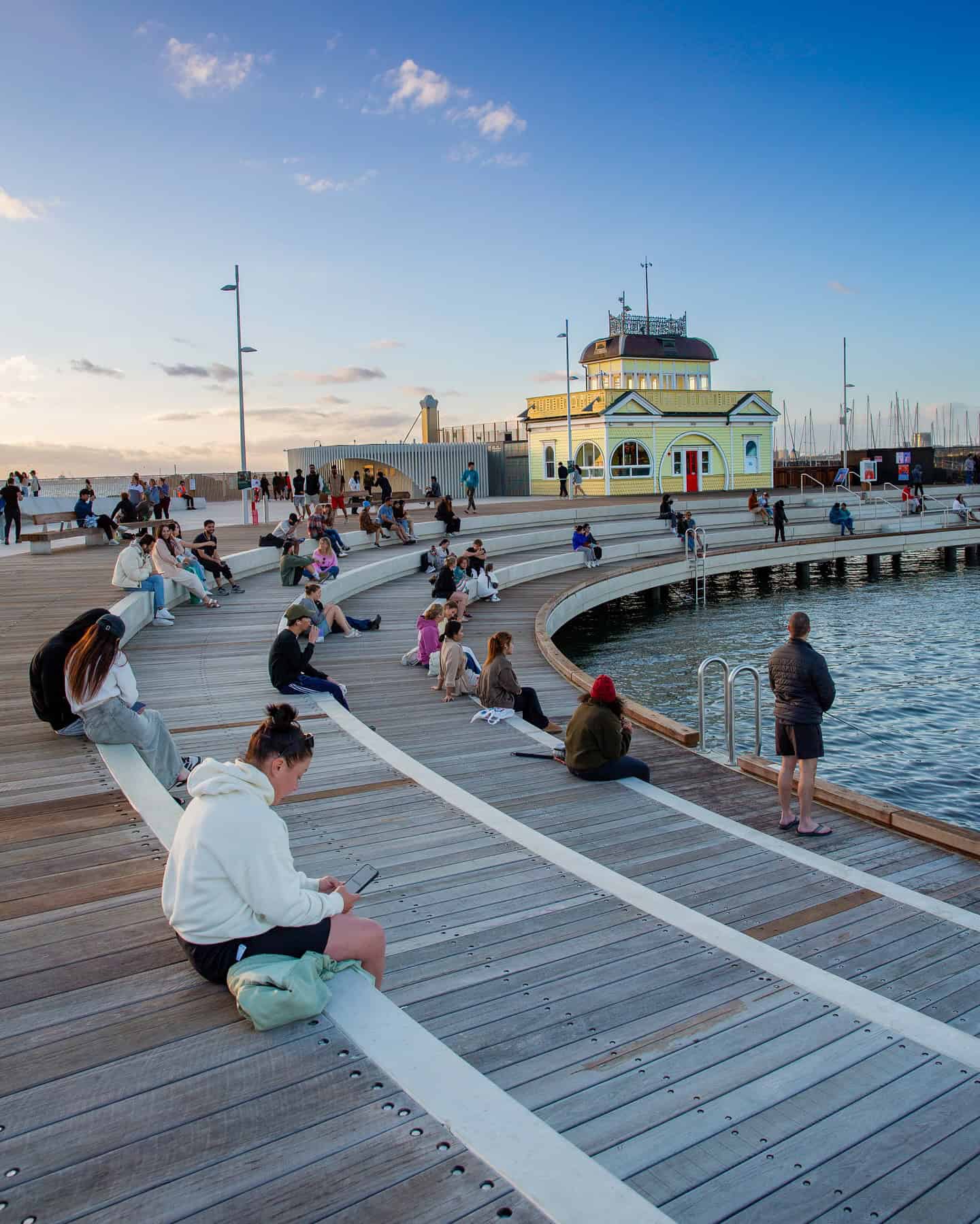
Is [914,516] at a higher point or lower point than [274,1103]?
higher

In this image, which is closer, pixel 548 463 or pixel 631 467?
pixel 631 467

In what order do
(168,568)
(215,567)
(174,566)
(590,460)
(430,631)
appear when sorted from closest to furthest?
(430,631), (168,568), (174,566), (215,567), (590,460)

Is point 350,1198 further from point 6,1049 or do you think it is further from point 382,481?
point 382,481

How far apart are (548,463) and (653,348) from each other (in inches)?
405

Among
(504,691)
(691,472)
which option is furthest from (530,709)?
(691,472)

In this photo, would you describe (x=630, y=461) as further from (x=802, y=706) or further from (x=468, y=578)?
(x=802, y=706)

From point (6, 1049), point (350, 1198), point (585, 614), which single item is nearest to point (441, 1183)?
point (350, 1198)

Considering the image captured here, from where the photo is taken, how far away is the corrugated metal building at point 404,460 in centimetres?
4444

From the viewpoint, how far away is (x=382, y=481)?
33.7 m

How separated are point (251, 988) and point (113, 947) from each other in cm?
112

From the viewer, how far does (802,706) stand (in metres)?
7.33

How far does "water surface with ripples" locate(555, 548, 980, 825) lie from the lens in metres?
13.4

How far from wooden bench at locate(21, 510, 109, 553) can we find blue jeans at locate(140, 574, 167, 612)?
8896 millimetres

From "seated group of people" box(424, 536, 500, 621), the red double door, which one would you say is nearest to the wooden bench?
"seated group of people" box(424, 536, 500, 621)
